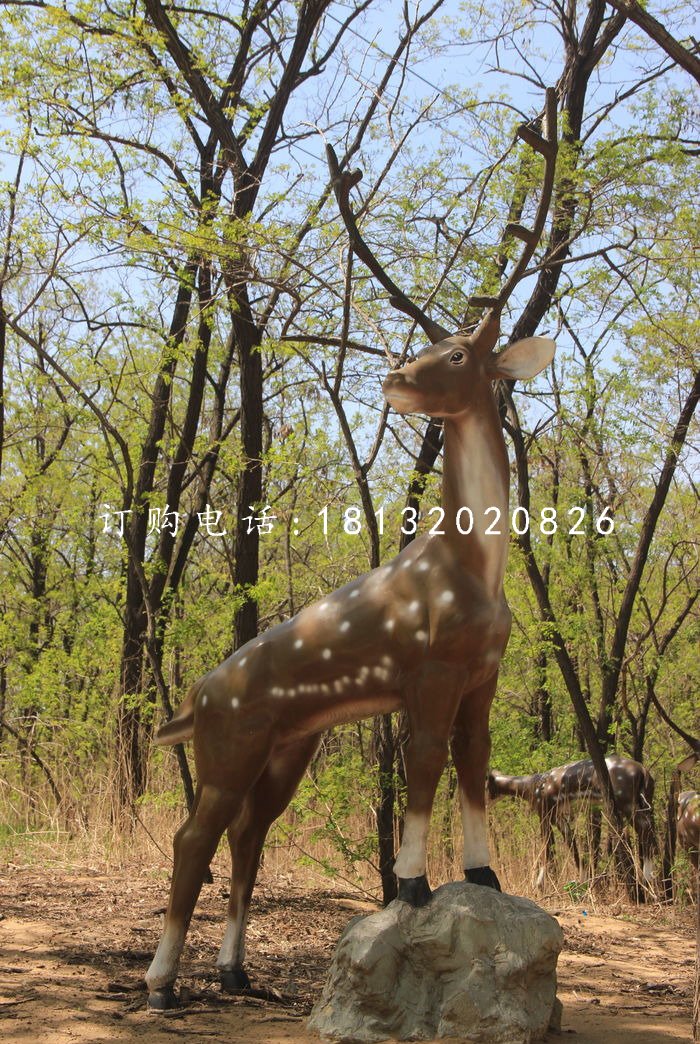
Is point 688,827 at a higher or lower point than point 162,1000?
higher

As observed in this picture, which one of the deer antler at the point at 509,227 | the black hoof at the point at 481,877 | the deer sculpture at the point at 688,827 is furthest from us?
the deer sculpture at the point at 688,827

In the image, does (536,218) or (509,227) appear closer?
(536,218)

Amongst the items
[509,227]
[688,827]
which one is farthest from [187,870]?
[688,827]

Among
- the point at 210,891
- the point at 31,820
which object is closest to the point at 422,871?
the point at 210,891

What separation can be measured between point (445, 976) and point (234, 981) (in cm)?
107

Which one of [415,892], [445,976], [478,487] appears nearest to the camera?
[445,976]

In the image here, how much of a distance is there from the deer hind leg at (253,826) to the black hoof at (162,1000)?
1.04 feet

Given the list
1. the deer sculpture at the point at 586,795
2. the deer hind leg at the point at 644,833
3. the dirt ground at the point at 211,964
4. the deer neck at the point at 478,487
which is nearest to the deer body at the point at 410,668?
the deer neck at the point at 478,487

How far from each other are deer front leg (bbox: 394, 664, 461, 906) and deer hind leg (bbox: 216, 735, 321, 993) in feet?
2.70

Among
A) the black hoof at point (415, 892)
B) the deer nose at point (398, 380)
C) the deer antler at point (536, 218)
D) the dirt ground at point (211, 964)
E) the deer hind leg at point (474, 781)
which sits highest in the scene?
the deer antler at point (536, 218)

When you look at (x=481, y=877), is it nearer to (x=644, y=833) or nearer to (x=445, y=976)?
(x=445, y=976)

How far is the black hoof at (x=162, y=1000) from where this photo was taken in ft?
13.0

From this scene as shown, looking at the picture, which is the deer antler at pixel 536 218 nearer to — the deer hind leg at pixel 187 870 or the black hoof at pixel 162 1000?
the deer hind leg at pixel 187 870

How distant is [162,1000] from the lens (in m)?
3.97
